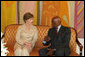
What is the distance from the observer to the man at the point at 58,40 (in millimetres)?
4594

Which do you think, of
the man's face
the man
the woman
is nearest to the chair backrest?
the woman

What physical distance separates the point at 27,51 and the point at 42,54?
1.17 feet

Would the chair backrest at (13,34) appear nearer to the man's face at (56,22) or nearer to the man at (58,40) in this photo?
the man at (58,40)

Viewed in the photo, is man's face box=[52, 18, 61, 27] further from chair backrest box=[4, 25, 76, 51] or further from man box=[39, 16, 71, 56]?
chair backrest box=[4, 25, 76, 51]

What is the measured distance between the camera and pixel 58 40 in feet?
15.3

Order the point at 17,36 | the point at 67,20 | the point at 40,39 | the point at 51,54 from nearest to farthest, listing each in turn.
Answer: the point at 51,54
the point at 17,36
the point at 40,39
the point at 67,20

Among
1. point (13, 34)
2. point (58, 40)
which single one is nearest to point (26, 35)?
point (13, 34)

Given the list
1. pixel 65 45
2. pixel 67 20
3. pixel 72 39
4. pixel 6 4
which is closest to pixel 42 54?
pixel 65 45

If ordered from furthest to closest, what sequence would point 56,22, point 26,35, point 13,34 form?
point 13,34 < point 26,35 < point 56,22

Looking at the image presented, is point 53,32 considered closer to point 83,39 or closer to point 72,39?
point 72,39

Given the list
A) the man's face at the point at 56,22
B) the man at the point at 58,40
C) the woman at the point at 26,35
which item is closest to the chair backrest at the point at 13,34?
the woman at the point at 26,35

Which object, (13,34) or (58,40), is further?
(13,34)

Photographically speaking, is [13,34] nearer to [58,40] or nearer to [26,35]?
[26,35]

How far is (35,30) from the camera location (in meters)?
5.04
